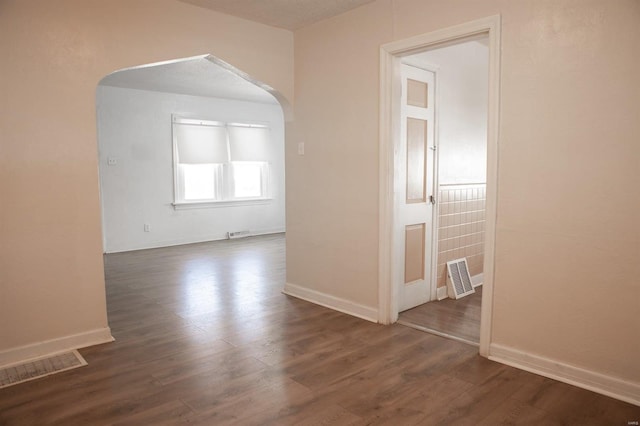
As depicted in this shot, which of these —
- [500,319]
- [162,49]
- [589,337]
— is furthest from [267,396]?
[162,49]

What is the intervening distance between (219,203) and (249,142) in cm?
136

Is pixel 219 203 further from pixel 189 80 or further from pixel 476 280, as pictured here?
pixel 476 280

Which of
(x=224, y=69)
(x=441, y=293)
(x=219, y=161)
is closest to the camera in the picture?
(x=441, y=293)

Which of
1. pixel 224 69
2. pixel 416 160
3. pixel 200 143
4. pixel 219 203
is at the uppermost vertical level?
pixel 224 69

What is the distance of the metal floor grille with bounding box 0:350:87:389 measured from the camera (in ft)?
8.85

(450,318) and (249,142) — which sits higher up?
(249,142)

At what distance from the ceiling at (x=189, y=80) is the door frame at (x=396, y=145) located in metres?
2.28

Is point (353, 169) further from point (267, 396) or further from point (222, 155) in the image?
point (222, 155)

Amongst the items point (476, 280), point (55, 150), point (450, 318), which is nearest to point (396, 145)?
point (450, 318)

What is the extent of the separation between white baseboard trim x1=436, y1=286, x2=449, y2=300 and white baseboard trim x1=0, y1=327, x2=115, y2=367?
3003mm

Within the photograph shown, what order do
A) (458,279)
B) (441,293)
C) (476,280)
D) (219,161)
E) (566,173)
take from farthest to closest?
1. (219,161)
2. (476,280)
3. (458,279)
4. (441,293)
5. (566,173)

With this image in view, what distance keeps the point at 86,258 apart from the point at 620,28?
3.69 metres

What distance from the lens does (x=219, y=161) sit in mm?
8078

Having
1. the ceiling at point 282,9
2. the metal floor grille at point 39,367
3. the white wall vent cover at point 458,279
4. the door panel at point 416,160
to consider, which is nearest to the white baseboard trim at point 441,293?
the white wall vent cover at point 458,279
